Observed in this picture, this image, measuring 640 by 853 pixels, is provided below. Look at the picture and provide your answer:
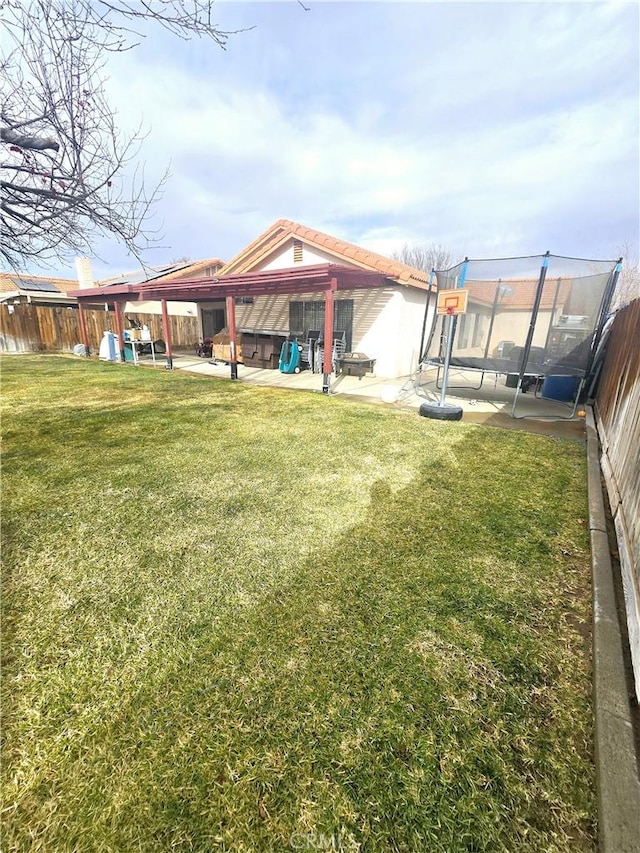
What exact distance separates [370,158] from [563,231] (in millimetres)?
14996

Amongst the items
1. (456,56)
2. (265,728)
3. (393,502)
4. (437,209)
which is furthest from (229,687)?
(437,209)

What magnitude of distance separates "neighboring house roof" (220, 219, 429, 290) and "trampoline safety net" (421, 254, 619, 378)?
83.8 inches

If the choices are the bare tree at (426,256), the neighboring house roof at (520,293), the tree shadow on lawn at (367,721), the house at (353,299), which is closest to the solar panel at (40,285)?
the house at (353,299)

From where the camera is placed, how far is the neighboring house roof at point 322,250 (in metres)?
8.48

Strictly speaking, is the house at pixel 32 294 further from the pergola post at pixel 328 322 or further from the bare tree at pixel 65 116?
the bare tree at pixel 65 116

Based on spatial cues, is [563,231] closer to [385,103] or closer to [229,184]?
[385,103]

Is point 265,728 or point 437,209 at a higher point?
point 437,209

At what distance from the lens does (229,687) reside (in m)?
1.50

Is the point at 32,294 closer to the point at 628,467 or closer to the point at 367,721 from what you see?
the point at 367,721

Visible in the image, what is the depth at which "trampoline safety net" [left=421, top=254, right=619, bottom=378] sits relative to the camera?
19.1 ft

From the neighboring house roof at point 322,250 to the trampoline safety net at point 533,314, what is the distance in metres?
2.13

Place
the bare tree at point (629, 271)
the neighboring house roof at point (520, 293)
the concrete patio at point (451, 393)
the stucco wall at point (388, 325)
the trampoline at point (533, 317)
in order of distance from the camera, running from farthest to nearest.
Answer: the bare tree at point (629, 271), the stucco wall at point (388, 325), the neighboring house roof at point (520, 293), the concrete patio at point (451, 393), the trampoline at point (533, 317)

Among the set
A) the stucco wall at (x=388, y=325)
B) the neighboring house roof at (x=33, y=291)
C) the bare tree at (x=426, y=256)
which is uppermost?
the bare tree at (x=426, y=256)

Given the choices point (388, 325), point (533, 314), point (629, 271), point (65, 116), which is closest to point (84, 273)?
point (388, 325)
